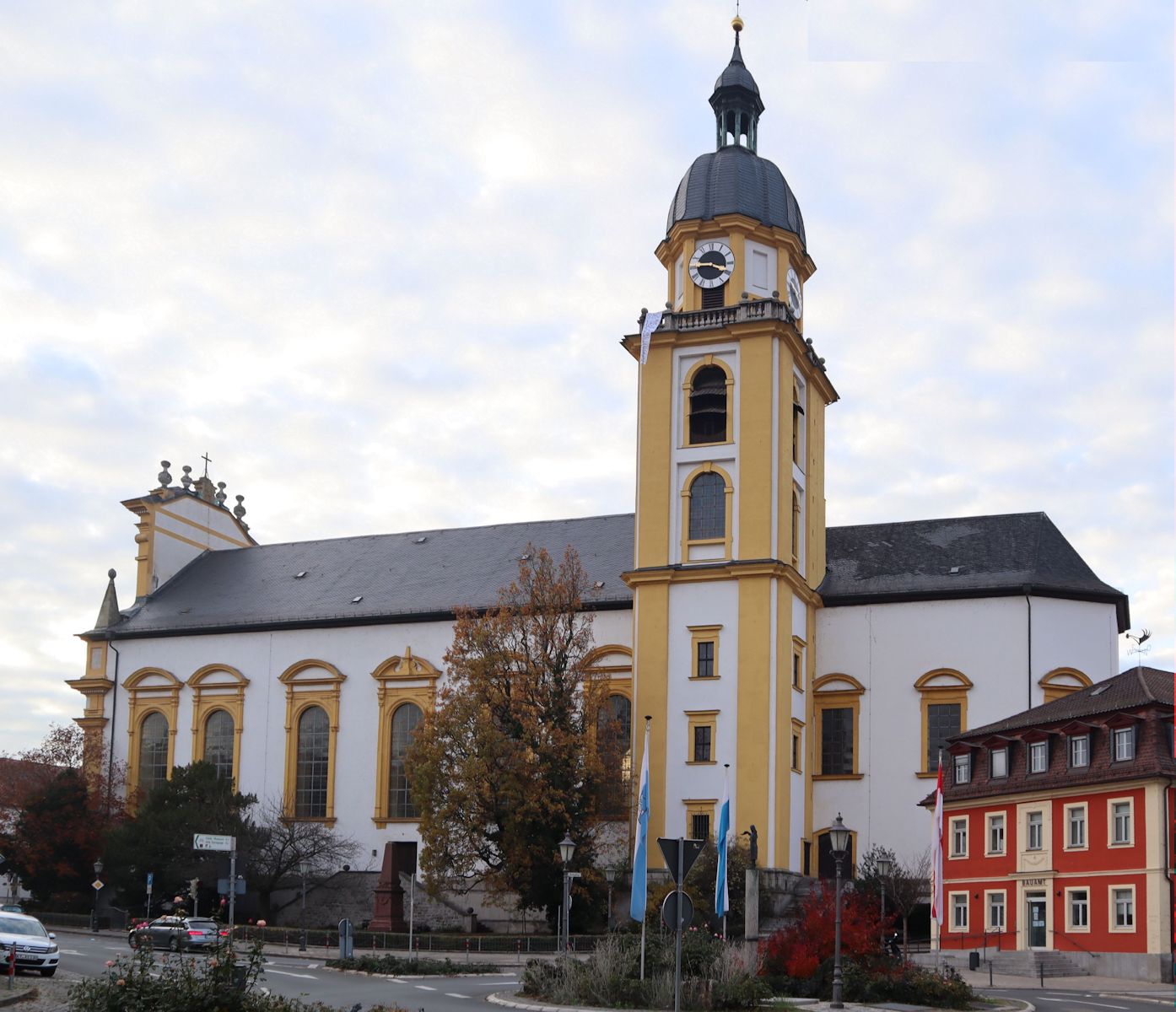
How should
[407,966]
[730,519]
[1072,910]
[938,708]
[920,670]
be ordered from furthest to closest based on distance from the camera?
[920,670], [938,708], [730,519], [1072,910], [407,966]

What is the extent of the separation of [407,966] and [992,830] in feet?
64.3

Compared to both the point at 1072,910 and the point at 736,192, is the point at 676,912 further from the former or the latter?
the point at 736,192

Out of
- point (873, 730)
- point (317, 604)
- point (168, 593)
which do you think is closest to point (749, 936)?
point (873, 730)

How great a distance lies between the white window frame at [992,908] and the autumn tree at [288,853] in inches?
1002

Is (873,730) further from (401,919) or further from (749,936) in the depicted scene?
(749,936)

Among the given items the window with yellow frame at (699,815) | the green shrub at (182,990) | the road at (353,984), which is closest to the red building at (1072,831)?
the window with yellow frame at (699,815)

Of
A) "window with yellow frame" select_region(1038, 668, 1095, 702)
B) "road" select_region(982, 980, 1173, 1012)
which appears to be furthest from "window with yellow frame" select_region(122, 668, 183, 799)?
"road" select_region(982, 980, 1173, 1012)

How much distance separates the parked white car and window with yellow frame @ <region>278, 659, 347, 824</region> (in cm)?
3124

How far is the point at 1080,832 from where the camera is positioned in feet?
142

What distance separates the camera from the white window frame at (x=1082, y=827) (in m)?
43.0

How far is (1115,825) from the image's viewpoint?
137 feet

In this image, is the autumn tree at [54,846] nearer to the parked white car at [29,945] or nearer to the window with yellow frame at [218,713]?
the window with yellow frame at [218,713]

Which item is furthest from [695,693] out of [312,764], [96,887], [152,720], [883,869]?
[152,720]

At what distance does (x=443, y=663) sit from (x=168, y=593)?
16991mm
